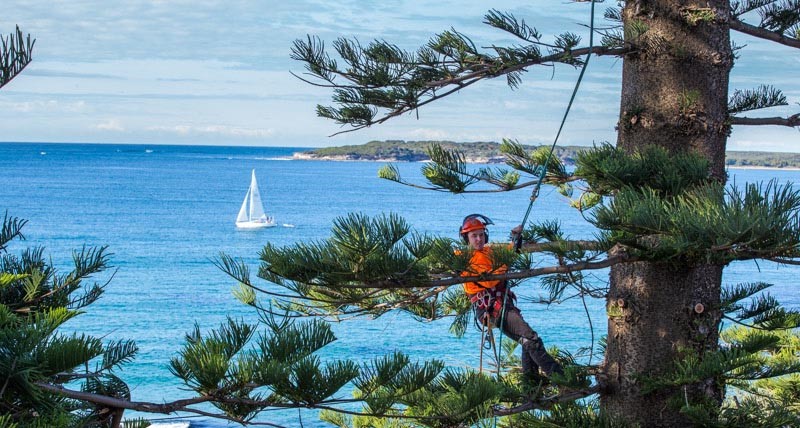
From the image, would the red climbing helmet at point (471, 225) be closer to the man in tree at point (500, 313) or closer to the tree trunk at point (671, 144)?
the man in tree at point (500, 313)

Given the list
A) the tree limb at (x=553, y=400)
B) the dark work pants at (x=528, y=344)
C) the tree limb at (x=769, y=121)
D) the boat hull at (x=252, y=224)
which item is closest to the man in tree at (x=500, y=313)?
the dark work pants at (x=528, y=344)

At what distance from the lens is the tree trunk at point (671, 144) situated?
397cm

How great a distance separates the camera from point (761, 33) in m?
4.12

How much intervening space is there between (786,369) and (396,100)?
210 centimetres

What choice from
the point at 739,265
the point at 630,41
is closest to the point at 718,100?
the point at 630,41

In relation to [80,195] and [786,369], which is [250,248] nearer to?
[80,195]

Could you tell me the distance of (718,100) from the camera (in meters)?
4.06

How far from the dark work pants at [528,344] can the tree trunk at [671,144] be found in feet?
1.41

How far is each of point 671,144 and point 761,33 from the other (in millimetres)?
674

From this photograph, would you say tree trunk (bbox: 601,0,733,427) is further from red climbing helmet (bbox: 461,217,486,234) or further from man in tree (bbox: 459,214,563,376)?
red climbing helmet (bbox: 461,217,486,234)

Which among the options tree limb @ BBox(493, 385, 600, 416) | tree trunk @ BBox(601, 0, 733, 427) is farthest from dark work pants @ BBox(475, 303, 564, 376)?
tree trunk @ BBox(601, 0, 733, 427)

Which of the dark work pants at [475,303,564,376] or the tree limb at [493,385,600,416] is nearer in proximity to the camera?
the tree limb at [493,385,600,416]

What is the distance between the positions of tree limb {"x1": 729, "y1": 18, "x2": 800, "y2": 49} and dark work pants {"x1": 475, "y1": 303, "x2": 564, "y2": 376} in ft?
5.48

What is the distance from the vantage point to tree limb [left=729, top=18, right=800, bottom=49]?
4.06 meters
